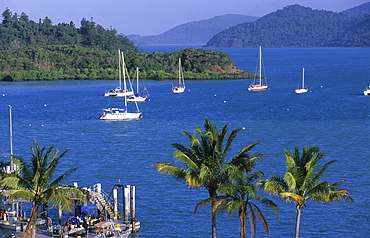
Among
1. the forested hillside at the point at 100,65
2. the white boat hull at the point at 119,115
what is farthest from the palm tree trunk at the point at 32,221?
the forested hillside at the point at 100,65

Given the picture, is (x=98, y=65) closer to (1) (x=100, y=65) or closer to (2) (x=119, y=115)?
(1) (x=100, y=65)

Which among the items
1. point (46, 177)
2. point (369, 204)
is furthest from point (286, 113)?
point (46, 177)

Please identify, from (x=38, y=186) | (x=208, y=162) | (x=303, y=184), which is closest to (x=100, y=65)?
(x=38, y=186)

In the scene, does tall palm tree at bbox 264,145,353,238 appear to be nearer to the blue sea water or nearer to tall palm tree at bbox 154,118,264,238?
tall palm tree at bbox 154,118,264,238

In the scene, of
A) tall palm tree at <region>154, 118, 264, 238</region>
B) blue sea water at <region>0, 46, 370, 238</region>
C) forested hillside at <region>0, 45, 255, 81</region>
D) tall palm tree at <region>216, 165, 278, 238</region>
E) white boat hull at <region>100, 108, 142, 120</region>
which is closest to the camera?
tall palm tree at <region>216, 165, 278, 238</region>

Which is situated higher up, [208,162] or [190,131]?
[208,162]

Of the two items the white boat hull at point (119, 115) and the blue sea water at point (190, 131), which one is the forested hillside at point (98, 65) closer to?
the blue sea water at point (190, 131)

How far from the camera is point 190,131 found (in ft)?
236

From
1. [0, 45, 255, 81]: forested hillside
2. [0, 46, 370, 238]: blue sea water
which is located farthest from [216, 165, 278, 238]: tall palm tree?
[0, 45, 255, 81]: forested hillside

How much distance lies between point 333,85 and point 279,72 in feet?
135

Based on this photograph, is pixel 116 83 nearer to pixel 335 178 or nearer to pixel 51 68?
pixel 51 68

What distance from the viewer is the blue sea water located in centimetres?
3947

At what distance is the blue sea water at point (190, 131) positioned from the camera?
Answer: 39.5m

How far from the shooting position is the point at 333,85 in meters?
132
